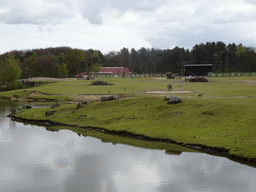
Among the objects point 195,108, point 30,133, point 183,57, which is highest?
point 183,57

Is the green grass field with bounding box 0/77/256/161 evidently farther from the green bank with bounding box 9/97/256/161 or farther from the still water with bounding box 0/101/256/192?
the still water with bounding box 0/101/256/192

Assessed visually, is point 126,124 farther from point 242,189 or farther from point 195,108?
point 242,189

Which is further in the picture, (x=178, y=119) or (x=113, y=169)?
(x=178, y=119)

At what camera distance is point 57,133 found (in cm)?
3145

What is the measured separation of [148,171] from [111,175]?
239 centimetres

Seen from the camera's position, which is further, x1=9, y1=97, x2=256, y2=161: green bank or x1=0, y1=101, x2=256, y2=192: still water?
x1=9, y1=97, x2=256, y2=161: green bank

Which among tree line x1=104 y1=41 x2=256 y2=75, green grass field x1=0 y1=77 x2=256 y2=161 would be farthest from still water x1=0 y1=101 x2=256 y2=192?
tree line x1=104 y1=41 x2=256 y2=75

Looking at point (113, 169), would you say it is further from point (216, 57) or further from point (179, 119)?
point (216, 57)

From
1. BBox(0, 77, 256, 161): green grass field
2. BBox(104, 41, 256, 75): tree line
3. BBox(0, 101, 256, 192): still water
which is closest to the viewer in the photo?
BBox(0, 101, 256, 192): still water

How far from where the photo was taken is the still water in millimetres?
16047

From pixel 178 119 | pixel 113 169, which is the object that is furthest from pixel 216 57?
pixel 113 169

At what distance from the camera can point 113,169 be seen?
18.9 meters

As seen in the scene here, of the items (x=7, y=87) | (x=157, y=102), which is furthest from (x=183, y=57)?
(x=157, y=102)

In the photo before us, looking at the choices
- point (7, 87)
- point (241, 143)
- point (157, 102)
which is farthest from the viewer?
point (7, 87)
